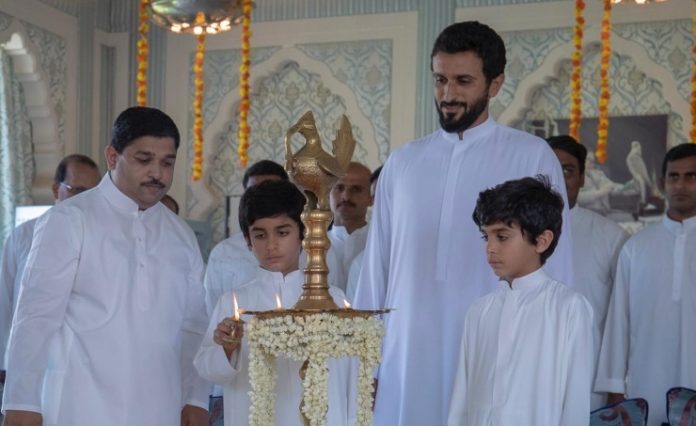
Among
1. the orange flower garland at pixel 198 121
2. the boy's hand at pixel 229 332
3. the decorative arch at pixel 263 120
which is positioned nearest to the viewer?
the boy's hand at pixel 229 332

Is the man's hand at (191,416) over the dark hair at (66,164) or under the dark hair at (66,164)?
under

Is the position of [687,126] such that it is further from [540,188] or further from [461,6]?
[540,188]

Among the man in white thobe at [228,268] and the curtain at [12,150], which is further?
the curtain at [12,150]

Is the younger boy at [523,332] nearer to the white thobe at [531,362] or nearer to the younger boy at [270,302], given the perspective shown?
the white thobe at [531,362]

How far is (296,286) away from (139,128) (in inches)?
26.0

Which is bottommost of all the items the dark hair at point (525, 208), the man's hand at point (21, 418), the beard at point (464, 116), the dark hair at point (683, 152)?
the man's hand at point (21, 418)

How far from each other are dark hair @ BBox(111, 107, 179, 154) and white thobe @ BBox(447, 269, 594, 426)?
1.07 m

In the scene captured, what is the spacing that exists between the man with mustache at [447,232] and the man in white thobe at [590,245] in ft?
5.25

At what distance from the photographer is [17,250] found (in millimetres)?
4863

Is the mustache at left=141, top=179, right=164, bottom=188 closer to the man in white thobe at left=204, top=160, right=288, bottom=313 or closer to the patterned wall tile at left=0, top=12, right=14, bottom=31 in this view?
the man in white thobe at left=204, top=160, right=288, bottom=313

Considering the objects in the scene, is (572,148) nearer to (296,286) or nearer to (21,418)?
(296,286)

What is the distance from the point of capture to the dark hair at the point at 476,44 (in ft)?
9.95

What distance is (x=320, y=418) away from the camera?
2.27 m

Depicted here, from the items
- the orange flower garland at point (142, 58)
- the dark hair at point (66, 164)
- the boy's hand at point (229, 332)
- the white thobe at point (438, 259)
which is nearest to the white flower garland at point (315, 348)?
the boy's hand at point (229, 332)
